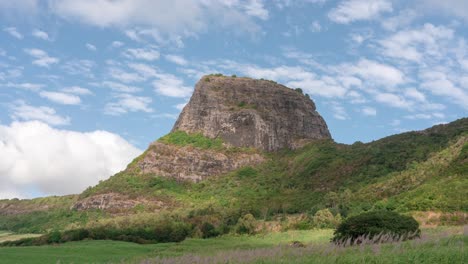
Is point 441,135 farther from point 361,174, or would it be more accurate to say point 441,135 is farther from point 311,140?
point 311,140

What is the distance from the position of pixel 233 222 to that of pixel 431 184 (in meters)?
25.6

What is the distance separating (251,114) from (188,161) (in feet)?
85.5

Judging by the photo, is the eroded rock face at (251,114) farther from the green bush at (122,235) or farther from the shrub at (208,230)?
the green bush at (122,235)

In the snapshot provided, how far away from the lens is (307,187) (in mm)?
97438

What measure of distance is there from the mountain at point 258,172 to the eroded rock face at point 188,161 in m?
0.27

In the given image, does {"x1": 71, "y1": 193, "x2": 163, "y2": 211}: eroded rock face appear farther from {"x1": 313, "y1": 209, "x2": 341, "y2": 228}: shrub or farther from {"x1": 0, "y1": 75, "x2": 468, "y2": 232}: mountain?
{"x1": 313, "y1": 209, "x2": 341, "y2": 228}: shrub

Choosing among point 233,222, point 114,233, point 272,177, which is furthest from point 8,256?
point 272,177

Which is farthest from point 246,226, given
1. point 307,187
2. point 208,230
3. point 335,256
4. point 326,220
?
point 335,256

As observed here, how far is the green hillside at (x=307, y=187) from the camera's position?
54031 mm

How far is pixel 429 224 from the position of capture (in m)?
39.6

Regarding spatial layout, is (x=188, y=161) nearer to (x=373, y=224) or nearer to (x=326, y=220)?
(x=326, y=220)

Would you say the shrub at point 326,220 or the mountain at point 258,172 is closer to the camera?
the shrub at point 326,220

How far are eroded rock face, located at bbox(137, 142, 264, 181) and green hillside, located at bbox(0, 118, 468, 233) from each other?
270 cm

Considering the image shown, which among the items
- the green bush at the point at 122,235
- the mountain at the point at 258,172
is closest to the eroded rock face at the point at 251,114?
the mountain at the point at 258,172
